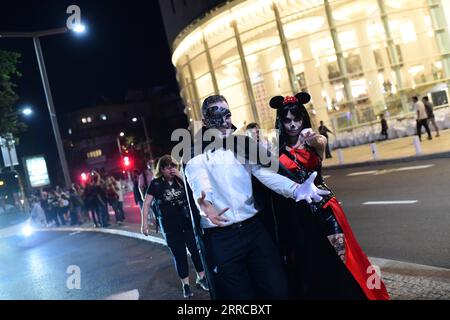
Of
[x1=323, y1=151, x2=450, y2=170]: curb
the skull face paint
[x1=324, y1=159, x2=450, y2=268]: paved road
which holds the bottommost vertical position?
[x1=324, y1=159, x2=450, y2=268]: paved road

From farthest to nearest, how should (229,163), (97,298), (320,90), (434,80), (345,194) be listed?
(320,90)
(434,80)
(345,194)
(97,298)
(229,163)

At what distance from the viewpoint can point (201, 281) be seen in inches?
229

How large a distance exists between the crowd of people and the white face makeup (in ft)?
40.0

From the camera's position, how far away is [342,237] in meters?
3.26

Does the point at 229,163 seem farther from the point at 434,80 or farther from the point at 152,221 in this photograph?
the point at 434,80

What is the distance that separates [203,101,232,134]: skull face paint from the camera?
308 centimetres

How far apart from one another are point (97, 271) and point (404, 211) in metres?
5.85

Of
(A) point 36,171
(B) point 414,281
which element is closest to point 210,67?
(A) point 36,171

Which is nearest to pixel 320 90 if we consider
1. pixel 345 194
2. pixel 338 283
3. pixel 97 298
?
pixel 345 194

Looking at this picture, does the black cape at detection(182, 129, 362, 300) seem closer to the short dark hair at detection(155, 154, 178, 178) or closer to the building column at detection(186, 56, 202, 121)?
the short dark hair at detection(155, 154, 178, 178)

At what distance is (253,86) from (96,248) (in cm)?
1918

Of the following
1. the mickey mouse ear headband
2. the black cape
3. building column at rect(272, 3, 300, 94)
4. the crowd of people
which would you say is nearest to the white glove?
the black cape

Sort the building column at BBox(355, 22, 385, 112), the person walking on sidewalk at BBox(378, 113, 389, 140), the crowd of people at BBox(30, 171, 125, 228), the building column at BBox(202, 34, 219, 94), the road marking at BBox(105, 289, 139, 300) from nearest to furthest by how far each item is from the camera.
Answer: the road marking at BBox(105, 289, 139, 300), the crowd of people at BBox(30, 171, 125, 228), the person walking on sidewalk at BBox(378, 113, 389, 140), the building column at BBox(355, 22, 385, 112), the building column at BBox(202, 34, 219, 94)
